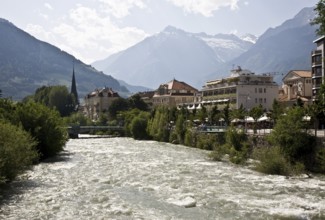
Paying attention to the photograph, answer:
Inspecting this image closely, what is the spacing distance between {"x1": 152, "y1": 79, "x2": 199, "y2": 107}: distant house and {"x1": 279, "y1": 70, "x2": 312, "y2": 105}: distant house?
131 ft

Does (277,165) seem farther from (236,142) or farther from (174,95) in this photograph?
(174,95)

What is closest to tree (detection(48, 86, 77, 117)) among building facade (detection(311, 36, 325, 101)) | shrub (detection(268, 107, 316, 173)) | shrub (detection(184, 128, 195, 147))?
shrub (detection(184, 128, 195, 147))

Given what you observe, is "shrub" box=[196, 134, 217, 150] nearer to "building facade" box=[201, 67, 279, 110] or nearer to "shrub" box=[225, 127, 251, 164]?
"shrub" box=[225, 127, 251, 164]

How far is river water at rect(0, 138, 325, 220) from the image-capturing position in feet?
85.7

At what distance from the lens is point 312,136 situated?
45.1 metres

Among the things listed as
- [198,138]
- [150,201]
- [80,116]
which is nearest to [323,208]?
[150,201]

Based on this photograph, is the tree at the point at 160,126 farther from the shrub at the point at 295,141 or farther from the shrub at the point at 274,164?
the shrub at the point at 274,164

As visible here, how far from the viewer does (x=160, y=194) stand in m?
31.9

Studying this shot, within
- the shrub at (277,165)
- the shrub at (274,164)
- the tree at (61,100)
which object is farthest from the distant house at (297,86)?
the tree at (61,100)

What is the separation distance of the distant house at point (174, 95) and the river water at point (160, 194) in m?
111

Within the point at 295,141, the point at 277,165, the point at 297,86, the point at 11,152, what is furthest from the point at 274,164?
the point at 297,86

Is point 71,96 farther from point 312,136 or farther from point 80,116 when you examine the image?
point 312,136

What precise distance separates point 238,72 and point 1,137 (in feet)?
326

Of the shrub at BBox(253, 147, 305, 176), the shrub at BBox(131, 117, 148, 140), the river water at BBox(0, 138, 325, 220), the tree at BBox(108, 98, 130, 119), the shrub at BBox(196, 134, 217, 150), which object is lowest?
the river water at BBox(0, 138, 325, 220)
